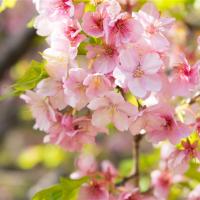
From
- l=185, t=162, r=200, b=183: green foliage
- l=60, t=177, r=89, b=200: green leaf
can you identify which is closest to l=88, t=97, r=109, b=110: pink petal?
l=60, t=177, r=89, b=200: green leaf

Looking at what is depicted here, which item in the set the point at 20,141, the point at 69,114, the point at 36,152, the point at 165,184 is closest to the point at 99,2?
the point at 69,114

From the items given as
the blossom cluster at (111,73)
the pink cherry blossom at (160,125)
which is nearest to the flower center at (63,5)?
the blossom cluster at (111,73)

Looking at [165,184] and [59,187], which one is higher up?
[59,187]

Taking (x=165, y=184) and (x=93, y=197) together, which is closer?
(x=93, y=197)

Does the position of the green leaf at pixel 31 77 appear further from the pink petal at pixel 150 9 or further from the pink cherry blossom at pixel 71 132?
the pink petal at pixel 150 9

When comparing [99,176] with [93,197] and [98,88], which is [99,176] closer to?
[93,197]

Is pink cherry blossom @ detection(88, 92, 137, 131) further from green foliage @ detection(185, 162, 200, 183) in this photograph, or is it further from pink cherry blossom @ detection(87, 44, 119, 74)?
green foliage @ detection(185, 162, 200, 183)

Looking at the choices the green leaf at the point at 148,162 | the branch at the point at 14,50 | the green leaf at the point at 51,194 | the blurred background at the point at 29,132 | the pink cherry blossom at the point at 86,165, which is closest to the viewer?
the green leaf at the point at 51,194
